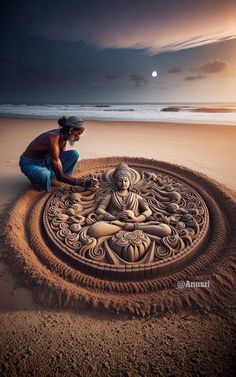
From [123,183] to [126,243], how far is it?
2.71 ft

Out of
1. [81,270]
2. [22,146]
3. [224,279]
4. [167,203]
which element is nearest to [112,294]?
[81,270]

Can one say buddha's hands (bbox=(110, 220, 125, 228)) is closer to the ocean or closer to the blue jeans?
the blue jeans

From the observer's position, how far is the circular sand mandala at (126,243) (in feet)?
6.40

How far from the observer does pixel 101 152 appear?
5.37 meters

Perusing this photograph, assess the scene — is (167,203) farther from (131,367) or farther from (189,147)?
(189,147)

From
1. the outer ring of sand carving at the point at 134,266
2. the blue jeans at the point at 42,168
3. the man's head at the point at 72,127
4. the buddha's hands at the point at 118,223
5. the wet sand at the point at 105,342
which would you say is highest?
the man's head at the point at 72,127

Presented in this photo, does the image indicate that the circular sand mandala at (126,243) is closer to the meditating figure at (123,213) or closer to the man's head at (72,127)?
the meditating figure at (123,213)

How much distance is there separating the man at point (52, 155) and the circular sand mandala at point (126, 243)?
0.56ft

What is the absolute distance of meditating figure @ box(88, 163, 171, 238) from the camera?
7.82 ft

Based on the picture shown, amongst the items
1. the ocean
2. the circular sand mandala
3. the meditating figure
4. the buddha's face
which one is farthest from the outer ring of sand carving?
the ocean

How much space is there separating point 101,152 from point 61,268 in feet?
11.7

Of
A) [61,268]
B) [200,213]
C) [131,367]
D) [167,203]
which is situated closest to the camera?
[131,367]

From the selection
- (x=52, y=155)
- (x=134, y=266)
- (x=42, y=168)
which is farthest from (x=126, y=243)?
(x=42, y=168)

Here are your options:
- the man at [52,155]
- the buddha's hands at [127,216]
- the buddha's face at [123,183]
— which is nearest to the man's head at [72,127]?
the man at [52,155]
